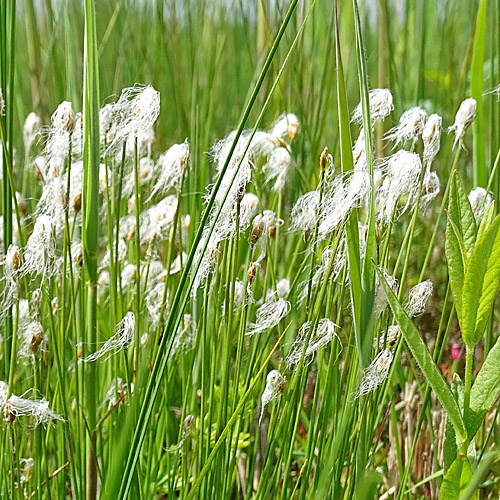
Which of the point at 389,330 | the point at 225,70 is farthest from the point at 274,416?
the point at 225,70

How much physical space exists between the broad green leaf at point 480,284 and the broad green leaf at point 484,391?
0.07 feet

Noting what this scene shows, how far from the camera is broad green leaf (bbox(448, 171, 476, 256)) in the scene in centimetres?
58

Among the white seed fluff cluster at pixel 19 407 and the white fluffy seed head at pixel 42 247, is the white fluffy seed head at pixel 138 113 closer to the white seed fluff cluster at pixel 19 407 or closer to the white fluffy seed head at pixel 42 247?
the white fluffy seed head at pixel 42 247

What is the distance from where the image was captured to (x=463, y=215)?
1.93ft

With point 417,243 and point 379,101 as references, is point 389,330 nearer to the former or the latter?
point 379,101

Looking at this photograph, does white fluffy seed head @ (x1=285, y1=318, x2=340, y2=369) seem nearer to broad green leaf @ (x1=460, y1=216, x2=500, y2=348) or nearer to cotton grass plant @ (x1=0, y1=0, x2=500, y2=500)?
cotton grass plant @ (x1=0, y1=0, x2=500, y2=500)

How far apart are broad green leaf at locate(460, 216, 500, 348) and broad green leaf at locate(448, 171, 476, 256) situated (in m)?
0.03

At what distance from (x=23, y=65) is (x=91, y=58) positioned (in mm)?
2366

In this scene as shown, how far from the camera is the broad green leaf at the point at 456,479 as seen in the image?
0.55 m

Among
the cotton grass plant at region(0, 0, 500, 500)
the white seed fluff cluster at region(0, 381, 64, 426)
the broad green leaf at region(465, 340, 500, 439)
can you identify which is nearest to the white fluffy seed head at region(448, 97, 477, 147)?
the cotton grass plant at region(0, 0, 500, 500)

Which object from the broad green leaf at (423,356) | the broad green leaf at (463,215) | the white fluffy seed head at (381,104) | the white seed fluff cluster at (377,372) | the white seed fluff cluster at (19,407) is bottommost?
the white seed fluff cluster at (19,407)

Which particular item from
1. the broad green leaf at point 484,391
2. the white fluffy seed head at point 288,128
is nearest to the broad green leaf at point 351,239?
the broad green leaf at point 484,391

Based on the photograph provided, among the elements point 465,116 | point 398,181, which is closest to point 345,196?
point 398,181

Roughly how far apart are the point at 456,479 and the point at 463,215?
0.67ft
